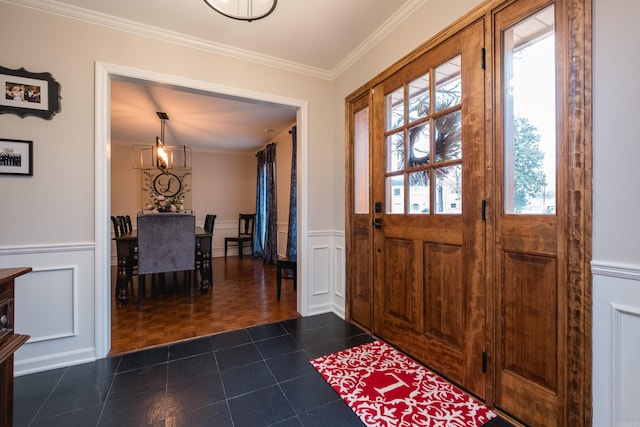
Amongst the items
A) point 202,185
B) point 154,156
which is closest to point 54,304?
point 154,156

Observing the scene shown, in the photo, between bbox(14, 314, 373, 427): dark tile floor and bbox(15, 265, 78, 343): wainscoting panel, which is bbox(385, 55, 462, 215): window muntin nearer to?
bbox(14, 314, 373, 427): dark tile floor

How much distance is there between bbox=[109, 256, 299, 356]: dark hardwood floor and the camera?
2.38m

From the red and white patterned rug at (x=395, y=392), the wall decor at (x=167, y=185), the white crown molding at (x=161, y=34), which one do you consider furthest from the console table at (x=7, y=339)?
the wall decor at (x=167, y=185)

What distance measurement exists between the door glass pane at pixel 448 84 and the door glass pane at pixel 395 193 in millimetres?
581

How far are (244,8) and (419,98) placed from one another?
1315 millimetres

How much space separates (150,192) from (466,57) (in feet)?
21.3

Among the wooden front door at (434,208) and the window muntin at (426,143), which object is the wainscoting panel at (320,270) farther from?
the window muntin at (426,143)

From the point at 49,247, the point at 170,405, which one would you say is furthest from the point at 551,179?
the point at 49,247

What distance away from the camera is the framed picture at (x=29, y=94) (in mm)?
1819

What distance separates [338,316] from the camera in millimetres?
2844

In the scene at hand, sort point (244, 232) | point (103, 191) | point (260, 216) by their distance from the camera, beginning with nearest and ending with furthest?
point (103, 191)
point (260, 216)
point (244, 232)

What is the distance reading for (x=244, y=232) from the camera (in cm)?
695

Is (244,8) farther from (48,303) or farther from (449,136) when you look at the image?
(48,303)
